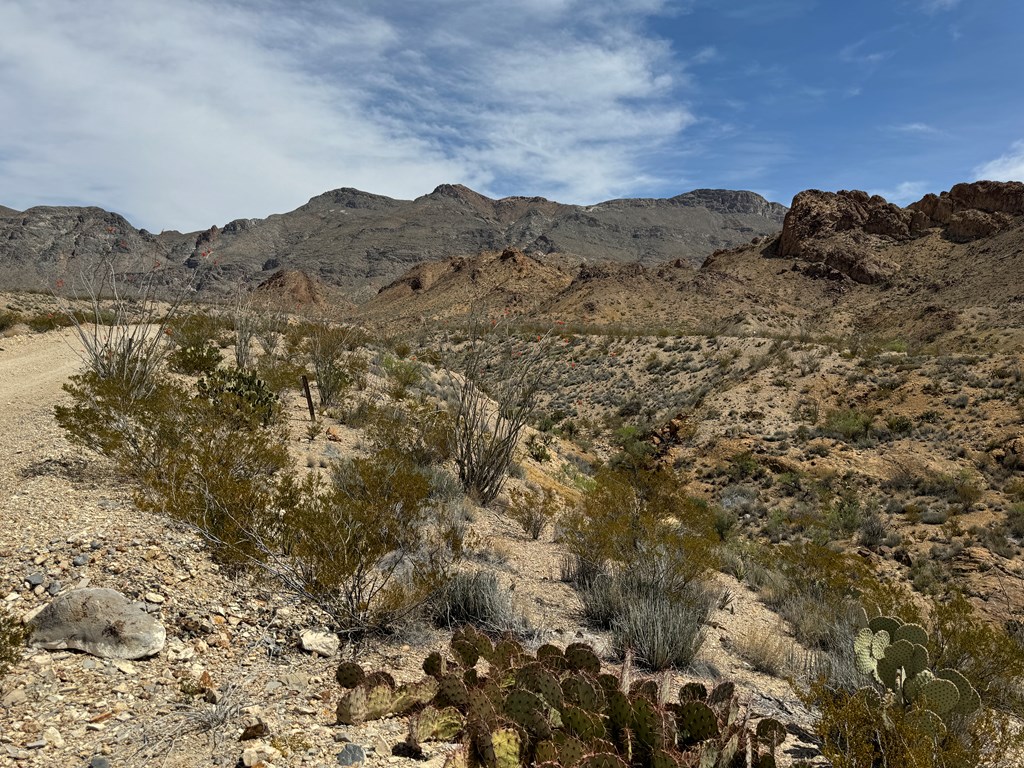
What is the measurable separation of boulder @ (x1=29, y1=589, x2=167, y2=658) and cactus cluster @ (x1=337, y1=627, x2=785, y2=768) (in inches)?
54.2

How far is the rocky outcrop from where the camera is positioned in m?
51.6

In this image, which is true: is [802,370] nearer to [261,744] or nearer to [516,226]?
[261,744]

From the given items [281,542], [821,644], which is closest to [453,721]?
[281,542]

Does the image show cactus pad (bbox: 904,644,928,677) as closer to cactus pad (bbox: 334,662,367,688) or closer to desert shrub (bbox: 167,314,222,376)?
cactus pad (bbox: 334,662,367,688)

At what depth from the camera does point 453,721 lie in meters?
3.37

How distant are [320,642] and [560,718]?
196 centimetres

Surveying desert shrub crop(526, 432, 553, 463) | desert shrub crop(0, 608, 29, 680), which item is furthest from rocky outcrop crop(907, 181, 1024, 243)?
desert shrub crop(0, 608, 29, 680)

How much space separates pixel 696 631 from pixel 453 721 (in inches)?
108

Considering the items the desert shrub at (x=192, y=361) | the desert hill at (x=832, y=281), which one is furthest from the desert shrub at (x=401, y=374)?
the desert hill at (x=832, y=281)

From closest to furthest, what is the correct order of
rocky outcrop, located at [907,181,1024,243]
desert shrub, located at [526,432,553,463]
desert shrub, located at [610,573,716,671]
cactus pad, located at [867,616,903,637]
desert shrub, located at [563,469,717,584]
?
cactus pad, located at [867,616,903,637]
desert shrub, located at [610,573,716,671]
desert shrub, located at [563,469,717,584]
desert shrub, located at [526,432,553,463]
rocky outcrop, located at [907,181,1024,243]

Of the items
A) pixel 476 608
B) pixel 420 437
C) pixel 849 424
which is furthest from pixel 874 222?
pixel 476 608

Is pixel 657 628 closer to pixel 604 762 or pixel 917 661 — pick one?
pixel 917 661

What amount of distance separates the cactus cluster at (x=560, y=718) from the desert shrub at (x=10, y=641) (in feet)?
5.96

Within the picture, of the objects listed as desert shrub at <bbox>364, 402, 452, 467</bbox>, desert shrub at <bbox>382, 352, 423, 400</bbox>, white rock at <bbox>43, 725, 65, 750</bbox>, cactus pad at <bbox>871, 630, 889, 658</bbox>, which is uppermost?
desert shrub at <bbox>382, 352, 423, 400</bbox>
